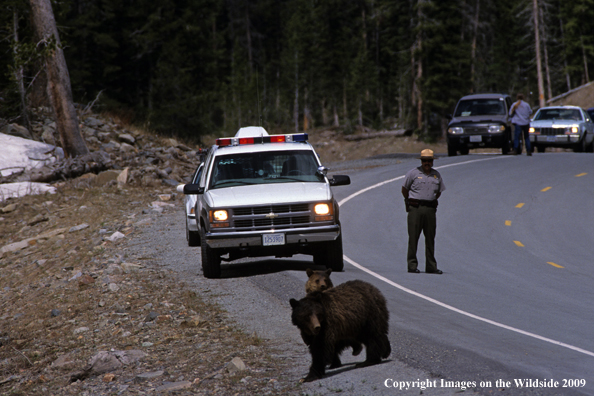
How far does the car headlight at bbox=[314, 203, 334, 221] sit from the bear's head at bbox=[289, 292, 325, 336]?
445cm

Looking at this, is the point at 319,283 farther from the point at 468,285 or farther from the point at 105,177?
the point at 105,177

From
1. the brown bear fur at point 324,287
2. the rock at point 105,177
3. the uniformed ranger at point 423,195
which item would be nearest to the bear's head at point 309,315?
the brown bear fur at point 324,287

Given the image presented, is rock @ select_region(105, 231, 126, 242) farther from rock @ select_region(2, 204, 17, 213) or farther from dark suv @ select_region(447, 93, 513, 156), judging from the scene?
dark suv @ select_region(447, 93, 513, 156)

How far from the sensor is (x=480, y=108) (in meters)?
27.0

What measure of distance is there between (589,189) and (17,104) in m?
21.1

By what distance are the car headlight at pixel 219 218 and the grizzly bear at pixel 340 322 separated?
13.4 ft

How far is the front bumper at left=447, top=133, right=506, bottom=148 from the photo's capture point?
25.9m

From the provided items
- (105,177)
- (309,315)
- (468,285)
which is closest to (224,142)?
(468,285)

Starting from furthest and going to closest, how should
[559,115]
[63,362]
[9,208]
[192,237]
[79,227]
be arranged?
1. [559,115]
2. [9,208]
3. [79,227]
4. [192,237]
5. [63,362]

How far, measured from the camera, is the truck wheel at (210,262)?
33.8 feet

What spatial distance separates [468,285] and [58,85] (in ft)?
59.2

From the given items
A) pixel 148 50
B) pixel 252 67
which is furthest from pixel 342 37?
pixel 148 50

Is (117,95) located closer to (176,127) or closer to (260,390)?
(176,127)

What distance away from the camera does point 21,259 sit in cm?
1576
